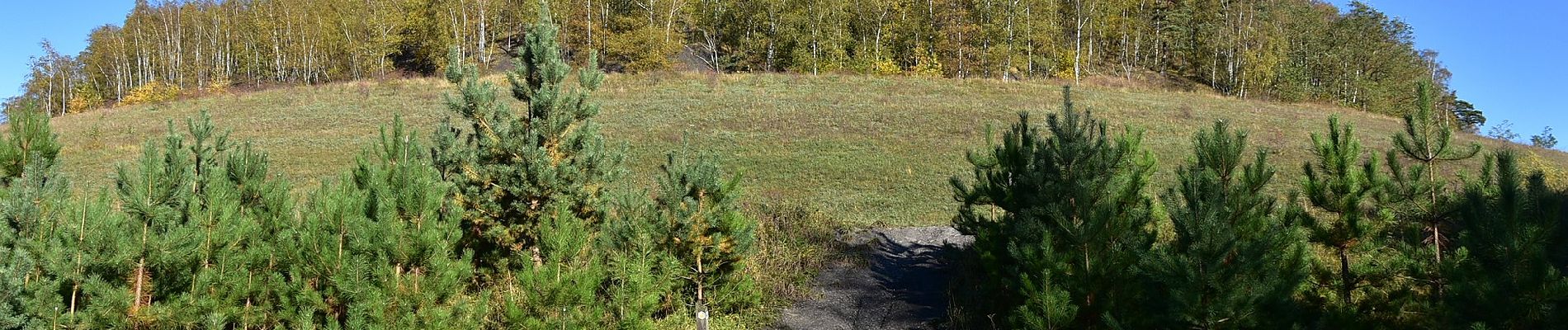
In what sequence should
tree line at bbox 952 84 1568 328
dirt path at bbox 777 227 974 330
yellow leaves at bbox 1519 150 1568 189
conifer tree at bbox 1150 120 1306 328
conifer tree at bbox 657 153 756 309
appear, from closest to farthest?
tree line at bbox 952 84 1568 328
conifer tree at bbox 1150 120 1306 328
conifer tree at bbox 657 153 756 309
dirt path at bbox 777 227 974 330
yellow leaves at bbox 1519 150 1568 189

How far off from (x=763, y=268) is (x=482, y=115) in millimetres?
4258

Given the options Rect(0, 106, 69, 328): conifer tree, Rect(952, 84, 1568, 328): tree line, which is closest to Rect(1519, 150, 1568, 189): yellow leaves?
Rect(952, 84, 1568, 328): tree line

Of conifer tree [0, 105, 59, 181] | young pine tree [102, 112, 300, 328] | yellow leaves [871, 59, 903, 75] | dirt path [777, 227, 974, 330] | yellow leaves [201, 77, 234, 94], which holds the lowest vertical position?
dirt path [777, 227, 974, 330]

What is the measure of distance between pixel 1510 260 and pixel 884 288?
7.10 m

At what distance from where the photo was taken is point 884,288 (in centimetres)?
1205

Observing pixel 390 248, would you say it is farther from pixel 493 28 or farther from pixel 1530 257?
pixel 493 28

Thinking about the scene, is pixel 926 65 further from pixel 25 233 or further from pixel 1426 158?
pixel 25 233

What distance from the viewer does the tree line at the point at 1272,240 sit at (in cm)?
629

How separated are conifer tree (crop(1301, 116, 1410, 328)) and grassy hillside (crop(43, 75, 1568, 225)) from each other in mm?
8779

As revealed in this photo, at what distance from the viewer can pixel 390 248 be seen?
23.1 ft

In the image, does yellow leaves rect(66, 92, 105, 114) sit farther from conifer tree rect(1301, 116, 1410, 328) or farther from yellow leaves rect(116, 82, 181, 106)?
conifer tree rect(1301, 116, 1410, 328)

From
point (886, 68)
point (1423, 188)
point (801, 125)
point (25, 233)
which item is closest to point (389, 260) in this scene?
point (25, 233)

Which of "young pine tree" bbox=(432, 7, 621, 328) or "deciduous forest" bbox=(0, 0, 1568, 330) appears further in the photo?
"young pine tree" bbox=(432, 7, 621, 328)

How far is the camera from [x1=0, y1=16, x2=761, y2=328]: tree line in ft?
23.4
